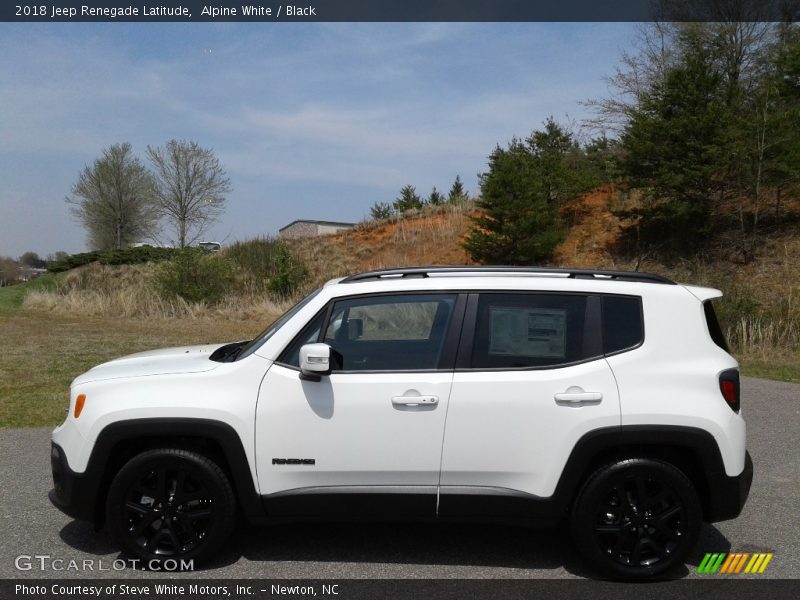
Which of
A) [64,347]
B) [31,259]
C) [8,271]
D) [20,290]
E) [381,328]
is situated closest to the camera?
[381,328]

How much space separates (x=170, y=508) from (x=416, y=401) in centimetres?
150

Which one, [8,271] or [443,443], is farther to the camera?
[8,271]

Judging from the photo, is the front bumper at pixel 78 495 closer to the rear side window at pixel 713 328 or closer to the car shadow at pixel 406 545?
the car shadow at pixel 406 545

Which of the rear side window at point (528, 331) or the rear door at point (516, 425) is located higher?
the rear side window at point (528, 331)

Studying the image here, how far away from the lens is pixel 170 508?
420 cm

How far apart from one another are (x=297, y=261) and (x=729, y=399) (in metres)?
25.3

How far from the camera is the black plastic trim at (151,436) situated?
4145 millimetres

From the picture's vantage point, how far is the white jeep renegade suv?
13.5 ft

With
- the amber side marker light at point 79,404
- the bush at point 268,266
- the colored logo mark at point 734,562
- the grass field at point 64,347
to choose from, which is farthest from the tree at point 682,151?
the amber side marker light at point 79,404

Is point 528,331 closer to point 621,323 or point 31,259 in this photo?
point 621,323

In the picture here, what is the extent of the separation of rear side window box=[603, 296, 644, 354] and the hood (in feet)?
7.47

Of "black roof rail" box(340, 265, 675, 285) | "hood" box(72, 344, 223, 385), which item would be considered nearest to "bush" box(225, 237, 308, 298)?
"hood" box(72, 344, 223, 385)

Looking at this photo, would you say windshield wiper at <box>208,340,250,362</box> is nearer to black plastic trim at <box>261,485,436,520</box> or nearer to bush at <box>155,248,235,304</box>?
black plastic trim at <box>261,485,436,520</box>

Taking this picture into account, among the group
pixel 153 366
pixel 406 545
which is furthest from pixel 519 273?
pixel 153 366
